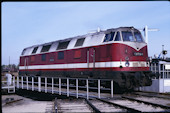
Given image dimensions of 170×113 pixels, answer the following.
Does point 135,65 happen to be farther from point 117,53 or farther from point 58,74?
point 58,74

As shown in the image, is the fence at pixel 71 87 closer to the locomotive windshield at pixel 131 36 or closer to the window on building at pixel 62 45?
the window on building at pixel 62 45

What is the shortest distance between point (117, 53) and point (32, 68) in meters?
12.3

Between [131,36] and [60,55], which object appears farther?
[60,55]

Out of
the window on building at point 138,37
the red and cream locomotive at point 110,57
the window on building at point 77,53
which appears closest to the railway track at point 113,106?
the red and cream locomotive at point 110,57

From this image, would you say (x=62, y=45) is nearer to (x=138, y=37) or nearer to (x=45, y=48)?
(x=45, y=48)

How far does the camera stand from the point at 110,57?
1305cm

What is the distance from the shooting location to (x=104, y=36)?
1388 centimetres

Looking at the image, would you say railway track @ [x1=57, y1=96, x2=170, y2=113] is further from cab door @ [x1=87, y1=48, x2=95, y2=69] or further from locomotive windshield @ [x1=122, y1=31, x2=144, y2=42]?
locomotive windshield @ [x1=122, y1=31, x2=144, y2=42]

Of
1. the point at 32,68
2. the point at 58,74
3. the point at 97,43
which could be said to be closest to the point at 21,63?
the point at 32,68

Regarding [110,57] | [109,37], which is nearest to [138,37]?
[109,37]

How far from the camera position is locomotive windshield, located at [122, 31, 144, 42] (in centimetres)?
1333

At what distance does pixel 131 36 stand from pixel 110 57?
2.05 metres

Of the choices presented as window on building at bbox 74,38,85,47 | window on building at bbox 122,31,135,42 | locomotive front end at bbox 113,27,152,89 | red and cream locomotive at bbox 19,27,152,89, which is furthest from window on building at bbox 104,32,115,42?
window on building at bbox 74,38,85,47

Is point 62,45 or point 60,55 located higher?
point 62,45
